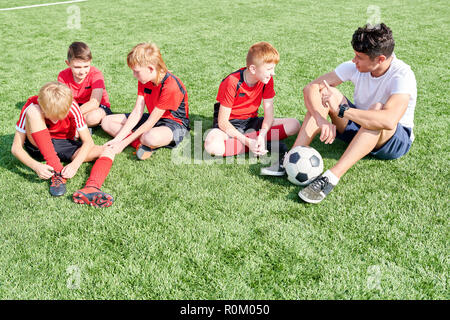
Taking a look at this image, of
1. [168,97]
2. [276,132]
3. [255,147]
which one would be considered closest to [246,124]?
[276,132]

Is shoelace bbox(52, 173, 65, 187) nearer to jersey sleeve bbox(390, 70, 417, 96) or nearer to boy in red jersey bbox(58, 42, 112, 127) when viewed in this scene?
boy in red jersey bbox(58, 42, 112, 127)

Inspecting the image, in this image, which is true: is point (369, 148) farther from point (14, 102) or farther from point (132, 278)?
point (14, 102)

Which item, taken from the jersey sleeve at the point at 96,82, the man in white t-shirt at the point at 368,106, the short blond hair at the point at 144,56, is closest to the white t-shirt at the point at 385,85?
the man in white t-shirt at the point at 368,106

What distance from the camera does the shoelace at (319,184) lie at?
120 inches

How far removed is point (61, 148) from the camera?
11.6 ft

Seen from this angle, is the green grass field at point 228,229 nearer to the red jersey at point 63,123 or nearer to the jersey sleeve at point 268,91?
the red jersey at point 63,123

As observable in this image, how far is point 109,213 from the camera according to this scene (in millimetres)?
2932

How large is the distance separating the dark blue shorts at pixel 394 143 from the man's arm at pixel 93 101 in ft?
9.46

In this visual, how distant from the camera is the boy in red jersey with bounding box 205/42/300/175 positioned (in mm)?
3449

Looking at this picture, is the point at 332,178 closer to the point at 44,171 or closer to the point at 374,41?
the point at 374,41

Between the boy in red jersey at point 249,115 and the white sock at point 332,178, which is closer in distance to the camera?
the white sock at point 332,178

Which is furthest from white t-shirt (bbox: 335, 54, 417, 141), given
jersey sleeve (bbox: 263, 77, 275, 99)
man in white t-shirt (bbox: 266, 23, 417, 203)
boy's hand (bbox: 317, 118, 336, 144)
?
jersey sleeve (bbox: 263, 77, 275, 99)
